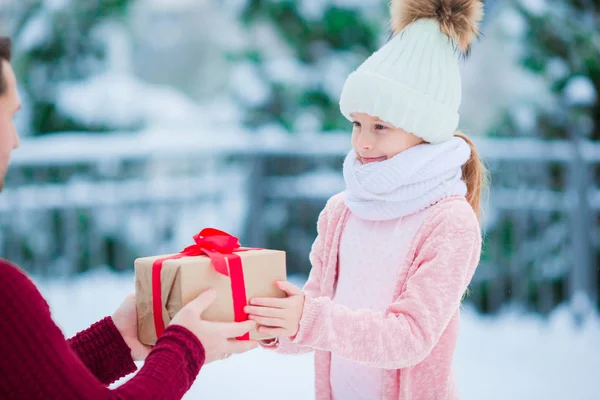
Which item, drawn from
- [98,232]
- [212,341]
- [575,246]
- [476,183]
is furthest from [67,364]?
[98,232]

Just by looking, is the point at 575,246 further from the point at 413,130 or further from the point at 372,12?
the point at 413,130

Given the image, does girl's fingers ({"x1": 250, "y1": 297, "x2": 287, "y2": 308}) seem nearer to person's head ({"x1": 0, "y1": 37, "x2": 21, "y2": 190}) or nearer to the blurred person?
the blurred person

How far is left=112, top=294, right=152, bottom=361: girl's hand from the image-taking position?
4.73 feet

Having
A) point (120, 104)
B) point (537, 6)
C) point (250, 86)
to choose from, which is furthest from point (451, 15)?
point (120, 104)

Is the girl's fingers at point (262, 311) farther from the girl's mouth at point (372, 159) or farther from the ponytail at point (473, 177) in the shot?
the ponytail at point (473, 177)

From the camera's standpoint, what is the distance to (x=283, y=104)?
539 centimetres

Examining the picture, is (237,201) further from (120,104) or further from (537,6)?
(537,6)

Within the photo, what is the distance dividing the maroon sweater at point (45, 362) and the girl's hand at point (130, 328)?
29 centimetres

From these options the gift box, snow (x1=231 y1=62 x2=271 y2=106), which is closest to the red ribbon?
the gift box

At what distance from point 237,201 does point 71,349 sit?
3.87 m

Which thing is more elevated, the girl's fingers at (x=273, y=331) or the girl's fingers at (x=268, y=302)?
the girl's fingers at (x=268, y=302)

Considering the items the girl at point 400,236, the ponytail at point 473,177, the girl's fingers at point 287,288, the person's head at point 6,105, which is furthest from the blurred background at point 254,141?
the person's head at point 6,105

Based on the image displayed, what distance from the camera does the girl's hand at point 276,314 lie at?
51.6 inches

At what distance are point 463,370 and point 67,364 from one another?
8.33 feet
